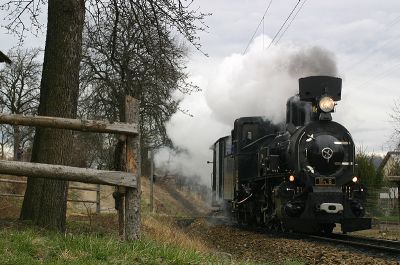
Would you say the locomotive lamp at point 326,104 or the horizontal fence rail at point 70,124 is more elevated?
the locomotive lamp at point 326,104

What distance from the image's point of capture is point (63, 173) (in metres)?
5.92

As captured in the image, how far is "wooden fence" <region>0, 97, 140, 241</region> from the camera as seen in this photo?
19.2 ft

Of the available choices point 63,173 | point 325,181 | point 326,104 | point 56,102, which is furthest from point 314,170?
point 63,173

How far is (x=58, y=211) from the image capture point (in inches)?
297

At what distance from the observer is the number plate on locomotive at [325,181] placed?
13.4m

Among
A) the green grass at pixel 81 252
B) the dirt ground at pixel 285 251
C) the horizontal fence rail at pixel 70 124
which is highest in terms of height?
the horizontal fence rail at pixel 70 124

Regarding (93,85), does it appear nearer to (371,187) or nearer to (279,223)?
(279,223)

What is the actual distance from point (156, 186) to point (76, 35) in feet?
123

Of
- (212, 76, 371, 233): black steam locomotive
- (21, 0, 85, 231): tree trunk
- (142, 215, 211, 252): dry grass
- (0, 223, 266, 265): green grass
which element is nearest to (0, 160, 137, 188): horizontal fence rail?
(0, 223, 266, 265): green grass

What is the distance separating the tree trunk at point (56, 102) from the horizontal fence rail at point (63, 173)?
5.63 ft

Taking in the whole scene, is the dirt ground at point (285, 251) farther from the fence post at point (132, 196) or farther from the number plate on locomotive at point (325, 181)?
the fence post at point (132, 196)

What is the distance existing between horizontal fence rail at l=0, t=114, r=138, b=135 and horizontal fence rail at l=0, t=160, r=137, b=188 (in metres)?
0.45

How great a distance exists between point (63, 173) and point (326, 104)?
904 centimetres

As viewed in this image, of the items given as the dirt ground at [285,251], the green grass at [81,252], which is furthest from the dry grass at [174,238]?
the green grass at [81,252]
